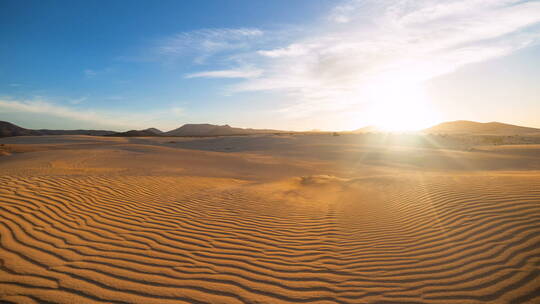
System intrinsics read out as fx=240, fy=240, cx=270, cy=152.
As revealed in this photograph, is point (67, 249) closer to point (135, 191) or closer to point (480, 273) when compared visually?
point (135, 191)

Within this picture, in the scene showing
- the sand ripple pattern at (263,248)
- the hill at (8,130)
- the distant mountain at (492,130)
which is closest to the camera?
the sand ripple pattern at (263,248)

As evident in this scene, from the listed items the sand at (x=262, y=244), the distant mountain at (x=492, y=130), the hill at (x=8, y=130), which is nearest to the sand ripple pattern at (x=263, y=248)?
the sand at (x=262, y=244)

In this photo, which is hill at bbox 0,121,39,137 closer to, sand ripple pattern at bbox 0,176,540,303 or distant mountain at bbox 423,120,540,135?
sand ripple pattern at bbox 0,176,540,303

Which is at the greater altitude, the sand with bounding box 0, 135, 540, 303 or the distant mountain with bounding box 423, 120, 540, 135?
the distant mountain with bounding box 423, 120, 540, 135

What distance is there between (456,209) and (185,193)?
673 centimetres

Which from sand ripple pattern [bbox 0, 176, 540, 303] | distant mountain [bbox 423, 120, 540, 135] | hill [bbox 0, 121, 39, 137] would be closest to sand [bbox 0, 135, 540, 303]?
sand ripple pattern [bbox 0, 176, 540, 303]

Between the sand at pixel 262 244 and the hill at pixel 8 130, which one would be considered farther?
the hill at pixel 8 130

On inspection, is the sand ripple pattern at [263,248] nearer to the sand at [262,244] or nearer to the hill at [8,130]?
the sand at [262,244]

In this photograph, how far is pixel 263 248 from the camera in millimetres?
4012

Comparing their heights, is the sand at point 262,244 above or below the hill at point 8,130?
below

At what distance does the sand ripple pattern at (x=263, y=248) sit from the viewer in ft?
9.15

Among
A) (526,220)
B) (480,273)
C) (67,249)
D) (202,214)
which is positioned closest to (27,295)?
(67,249)

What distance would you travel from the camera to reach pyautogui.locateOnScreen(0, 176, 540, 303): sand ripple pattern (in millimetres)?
2789

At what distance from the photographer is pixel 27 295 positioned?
253 cm
